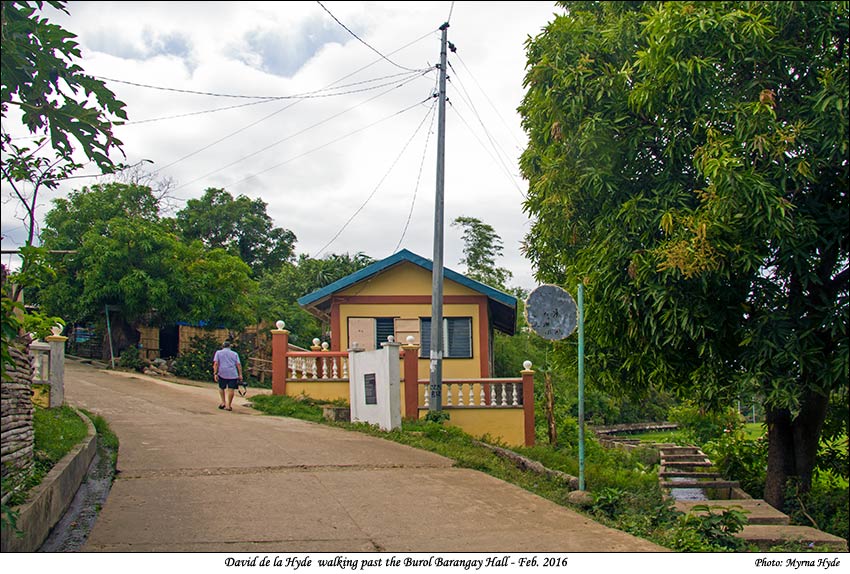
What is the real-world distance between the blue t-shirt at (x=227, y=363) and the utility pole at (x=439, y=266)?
3431 mm

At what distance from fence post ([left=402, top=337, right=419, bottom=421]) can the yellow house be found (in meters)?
2.85

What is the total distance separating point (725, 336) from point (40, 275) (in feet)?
22.2

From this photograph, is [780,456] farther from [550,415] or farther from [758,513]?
[550,415]

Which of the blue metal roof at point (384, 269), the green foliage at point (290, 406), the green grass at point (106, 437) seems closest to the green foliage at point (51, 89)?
the green grass at point (106, 437)

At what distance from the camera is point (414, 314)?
1847 cm

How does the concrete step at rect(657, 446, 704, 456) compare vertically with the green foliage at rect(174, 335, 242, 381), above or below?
below

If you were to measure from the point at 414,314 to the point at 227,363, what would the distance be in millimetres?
5327

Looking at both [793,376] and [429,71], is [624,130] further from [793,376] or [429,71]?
[429,71]

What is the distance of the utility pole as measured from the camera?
47.2 ft

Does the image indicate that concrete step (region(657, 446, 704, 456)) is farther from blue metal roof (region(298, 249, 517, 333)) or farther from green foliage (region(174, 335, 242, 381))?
green foliage (region(174, 335, 242, 381))

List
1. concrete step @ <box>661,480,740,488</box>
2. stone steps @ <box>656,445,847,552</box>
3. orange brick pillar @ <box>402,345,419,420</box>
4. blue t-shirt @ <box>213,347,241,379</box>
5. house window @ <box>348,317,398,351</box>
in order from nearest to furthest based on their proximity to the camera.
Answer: stone steps @ <box>656,445,847,552</box> < concrete step @ <box>661,480,740,488</box> < blue t-shirt @ <box>213,347,241,379</box> < orange brick pillar @ <box>402,345,419,420</box> < house window @ <box>348,317,398,351</box>

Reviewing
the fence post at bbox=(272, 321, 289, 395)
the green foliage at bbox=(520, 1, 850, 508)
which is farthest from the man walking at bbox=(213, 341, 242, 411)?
the green foliage at bbox=(520, 1, 850, 508)

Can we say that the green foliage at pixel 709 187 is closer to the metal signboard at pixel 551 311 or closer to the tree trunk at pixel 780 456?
the metal signboard at pixel 551 311

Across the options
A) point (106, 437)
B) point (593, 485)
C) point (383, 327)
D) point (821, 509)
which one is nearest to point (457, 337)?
point (383, 327)
